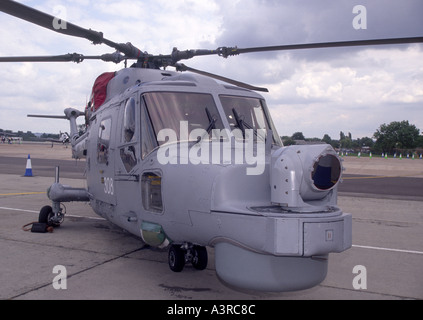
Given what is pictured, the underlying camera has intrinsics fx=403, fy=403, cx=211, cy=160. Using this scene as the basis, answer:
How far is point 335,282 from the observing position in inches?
202

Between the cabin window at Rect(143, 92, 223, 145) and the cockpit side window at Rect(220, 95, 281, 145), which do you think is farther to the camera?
the cockpit side window at Rect(220, 95, 281, 145)

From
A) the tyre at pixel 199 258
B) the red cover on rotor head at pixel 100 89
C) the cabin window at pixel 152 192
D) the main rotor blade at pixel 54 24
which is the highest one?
the main rotor blade at pixel 54 24

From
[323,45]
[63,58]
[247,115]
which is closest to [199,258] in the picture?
[247,115]

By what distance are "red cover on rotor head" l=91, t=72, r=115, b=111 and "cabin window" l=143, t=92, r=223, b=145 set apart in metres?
2.73

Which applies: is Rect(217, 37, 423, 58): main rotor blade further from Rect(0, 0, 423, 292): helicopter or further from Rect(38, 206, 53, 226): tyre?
Rect(38, 206, 53, 226): tyre

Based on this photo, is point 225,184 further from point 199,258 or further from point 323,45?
point 323,45

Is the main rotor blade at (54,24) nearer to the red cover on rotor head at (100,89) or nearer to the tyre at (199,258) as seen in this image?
the red cover on rotor head at (100,89)

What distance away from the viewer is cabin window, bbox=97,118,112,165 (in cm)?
643

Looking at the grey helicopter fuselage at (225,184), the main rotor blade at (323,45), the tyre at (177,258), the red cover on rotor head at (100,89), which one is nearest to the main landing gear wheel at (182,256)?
the tyre at (177,258)

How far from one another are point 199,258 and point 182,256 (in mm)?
339

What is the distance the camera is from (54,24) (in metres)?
5.12

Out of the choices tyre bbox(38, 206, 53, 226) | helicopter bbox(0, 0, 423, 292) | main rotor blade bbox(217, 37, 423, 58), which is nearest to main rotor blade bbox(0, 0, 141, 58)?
helicopter bbox(0, 0, 423, 292)

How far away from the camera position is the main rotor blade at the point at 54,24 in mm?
4426

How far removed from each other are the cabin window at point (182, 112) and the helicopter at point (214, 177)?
0.04 feet
